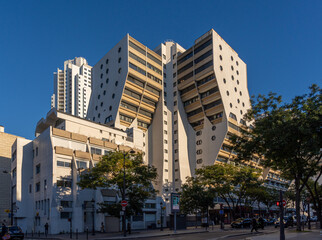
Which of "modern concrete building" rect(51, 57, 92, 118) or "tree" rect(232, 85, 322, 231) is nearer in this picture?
"tree" rect(232, 85, 322, 231)

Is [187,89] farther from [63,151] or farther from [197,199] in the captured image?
[63,151]

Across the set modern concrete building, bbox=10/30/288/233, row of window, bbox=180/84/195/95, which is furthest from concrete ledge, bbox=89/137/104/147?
row of window, bbox=180/84/195/95

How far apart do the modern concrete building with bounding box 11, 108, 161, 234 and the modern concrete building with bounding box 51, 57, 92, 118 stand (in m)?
130

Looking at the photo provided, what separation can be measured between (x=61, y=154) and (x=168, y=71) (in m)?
50.1

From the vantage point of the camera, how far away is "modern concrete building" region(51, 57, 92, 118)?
188 m

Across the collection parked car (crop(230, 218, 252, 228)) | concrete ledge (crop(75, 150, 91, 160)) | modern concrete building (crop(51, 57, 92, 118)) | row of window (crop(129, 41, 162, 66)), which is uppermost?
modern concrete building (crop(51, 57, 92, 118))

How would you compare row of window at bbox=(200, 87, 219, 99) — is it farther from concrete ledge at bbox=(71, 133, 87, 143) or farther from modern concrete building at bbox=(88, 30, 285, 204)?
concrete ledge at bbox=(71, 133, 87, 143)

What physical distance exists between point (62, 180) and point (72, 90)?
146 metres

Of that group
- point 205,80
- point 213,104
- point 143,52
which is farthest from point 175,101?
point 143,52

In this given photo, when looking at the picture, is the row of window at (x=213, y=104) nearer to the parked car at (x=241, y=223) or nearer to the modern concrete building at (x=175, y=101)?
the modern concrete building at (x=175, y=101)

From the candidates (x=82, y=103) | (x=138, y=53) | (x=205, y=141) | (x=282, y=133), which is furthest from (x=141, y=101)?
(x=82, y=103)

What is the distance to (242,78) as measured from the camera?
93938mm

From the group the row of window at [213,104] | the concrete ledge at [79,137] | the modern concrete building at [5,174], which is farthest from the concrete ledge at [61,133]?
the row of window at [213,104]

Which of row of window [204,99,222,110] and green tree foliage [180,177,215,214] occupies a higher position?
row of window [204,99,222,110]
